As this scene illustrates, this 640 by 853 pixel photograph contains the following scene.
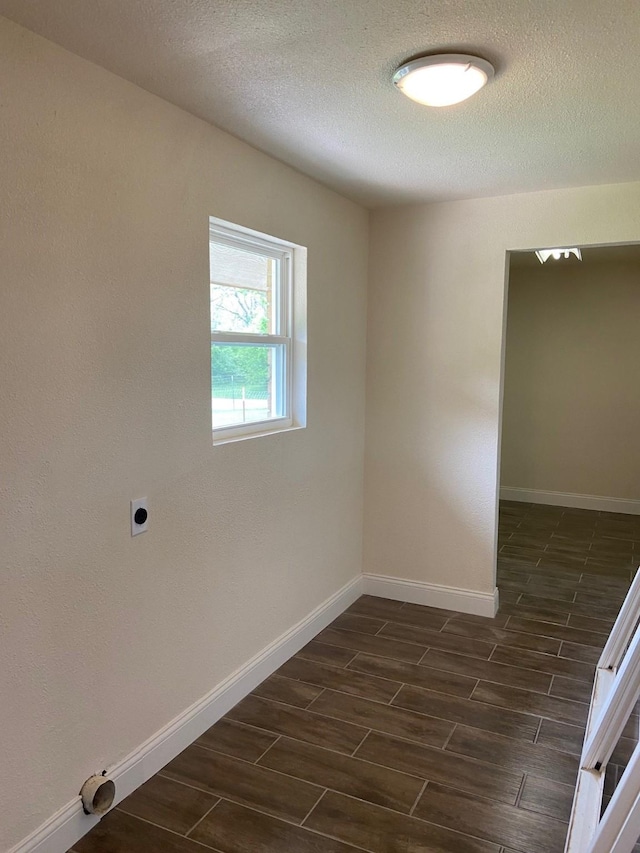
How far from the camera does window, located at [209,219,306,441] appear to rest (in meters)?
2.64

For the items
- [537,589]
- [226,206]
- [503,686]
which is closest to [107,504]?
[226,206]

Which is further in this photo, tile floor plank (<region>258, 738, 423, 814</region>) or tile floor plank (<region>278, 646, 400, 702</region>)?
tile floor plank (<region>278, 646, 400, 702</region>)

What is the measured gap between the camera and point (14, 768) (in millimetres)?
1746

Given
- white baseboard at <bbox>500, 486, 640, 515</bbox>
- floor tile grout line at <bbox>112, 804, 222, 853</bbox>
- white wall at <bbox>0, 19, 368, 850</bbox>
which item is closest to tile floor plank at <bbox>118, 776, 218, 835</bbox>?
floor tile grout line at <bbox>112, 804, 222, 853</bbox>

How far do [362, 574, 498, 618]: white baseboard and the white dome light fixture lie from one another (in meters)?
2.75

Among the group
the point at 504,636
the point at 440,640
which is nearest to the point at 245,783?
the point at 440,640

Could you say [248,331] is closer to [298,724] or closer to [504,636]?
[298,724]

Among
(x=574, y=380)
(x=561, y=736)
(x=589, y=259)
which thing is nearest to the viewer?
(x=561, y=736)

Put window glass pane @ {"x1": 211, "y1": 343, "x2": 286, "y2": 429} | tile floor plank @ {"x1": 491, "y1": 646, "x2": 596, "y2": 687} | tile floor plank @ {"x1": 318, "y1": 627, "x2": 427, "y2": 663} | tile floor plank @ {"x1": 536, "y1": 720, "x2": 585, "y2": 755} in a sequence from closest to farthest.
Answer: tile floor plank @ {"x1": 536, "y1": 720, "x2": 585, "y2": 755} < window glass pane @ {"x1": 211, "y1": 343, "x2": 286, "y2": 429} < tile floor plank @ {"x1": 491, "y1": 646, "x2": 596, "y2": 687} < tile floor plank @ {"x1": 318, "y1": 627, "x2": 427, "y2": 663}

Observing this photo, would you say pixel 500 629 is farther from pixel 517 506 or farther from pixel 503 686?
pixel 517 506

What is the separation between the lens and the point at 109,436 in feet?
6.56

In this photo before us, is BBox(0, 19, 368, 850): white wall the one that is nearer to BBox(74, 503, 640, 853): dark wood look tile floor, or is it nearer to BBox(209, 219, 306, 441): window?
BBox(209, 219, 306, 441): window

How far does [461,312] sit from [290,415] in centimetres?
122

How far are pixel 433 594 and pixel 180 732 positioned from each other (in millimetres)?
1903
